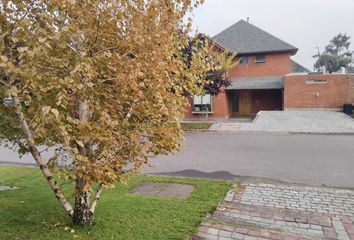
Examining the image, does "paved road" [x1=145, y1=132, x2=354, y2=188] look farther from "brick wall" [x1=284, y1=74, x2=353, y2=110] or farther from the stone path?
"brick wall" [x1=284, y1=74, x2=353, y2=110]

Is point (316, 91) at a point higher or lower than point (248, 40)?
lower

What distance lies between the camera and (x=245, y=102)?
92.4ft

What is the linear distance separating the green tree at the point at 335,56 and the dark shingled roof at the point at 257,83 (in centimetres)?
3450

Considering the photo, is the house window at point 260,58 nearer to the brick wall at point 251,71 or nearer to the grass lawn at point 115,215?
the brick wall at point 251,71

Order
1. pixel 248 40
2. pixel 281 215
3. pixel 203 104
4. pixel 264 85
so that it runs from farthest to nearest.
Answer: pixel 248 40 < pixel 264 85 < pixel 203 104 < pixel 281 215

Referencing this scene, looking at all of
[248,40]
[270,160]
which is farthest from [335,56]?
[270,160]

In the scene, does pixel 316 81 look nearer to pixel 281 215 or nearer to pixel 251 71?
pixel 251 71

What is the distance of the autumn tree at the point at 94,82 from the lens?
318 centimetres

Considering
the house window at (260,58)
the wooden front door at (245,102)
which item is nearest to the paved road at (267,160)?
the wooden front door at (245,102)

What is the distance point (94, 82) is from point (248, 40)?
26881 millimetres

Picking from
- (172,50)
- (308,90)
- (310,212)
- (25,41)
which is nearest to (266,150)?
(310,212)

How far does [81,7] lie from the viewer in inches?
143

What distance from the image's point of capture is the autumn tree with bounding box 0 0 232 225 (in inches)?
125

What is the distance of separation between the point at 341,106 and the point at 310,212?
861 inches
